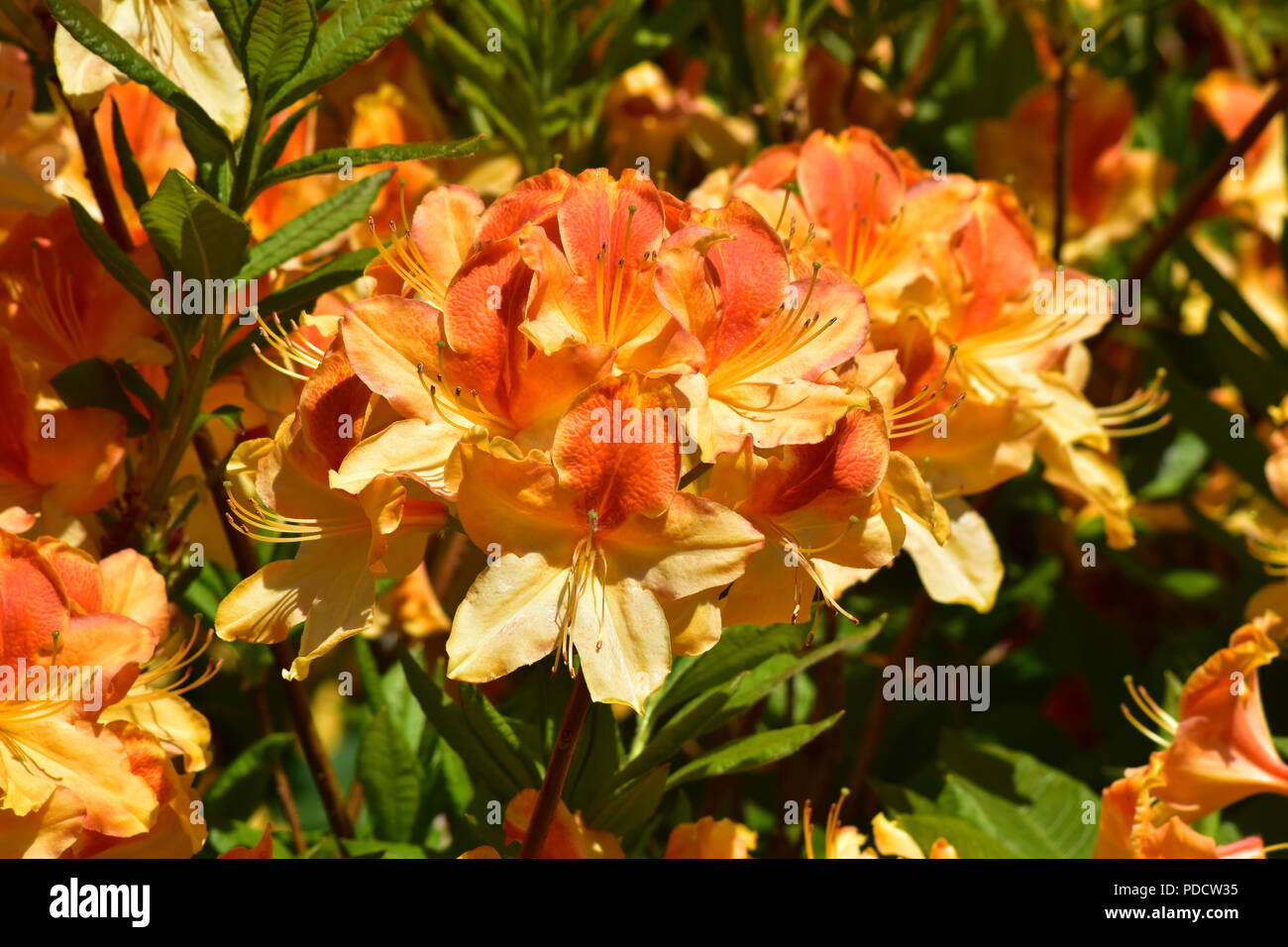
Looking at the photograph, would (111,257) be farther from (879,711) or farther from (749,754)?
(879,711)

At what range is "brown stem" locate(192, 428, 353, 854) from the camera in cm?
124

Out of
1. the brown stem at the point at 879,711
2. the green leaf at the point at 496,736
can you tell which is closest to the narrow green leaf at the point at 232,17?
the green leaf at the point at 496,736

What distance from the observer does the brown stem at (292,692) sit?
1.24 meters

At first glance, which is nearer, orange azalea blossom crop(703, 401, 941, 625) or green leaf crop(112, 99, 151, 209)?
orange azalea blossom crop(703, 401, 941, 625)

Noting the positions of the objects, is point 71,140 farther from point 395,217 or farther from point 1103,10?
point 1103,10

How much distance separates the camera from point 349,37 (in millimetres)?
1126

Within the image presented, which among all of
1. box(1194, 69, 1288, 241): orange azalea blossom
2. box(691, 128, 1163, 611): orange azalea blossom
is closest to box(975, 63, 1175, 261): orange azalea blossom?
box(1194, 69, 1288, 241): orange azalea blossom

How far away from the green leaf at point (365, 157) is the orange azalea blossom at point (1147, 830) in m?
0.73

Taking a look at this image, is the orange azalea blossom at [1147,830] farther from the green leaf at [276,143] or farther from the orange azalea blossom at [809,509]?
the green leaf at [276,143]

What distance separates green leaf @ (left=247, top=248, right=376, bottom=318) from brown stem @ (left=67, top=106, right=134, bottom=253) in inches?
5.3

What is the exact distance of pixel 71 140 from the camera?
1.51 meters

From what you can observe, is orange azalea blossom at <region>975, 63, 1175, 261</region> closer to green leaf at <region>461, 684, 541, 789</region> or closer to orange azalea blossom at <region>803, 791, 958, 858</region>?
orange azalea blossom at <region>803, 791, 958, 858</region>

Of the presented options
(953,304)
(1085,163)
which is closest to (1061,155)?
(1085,163)
